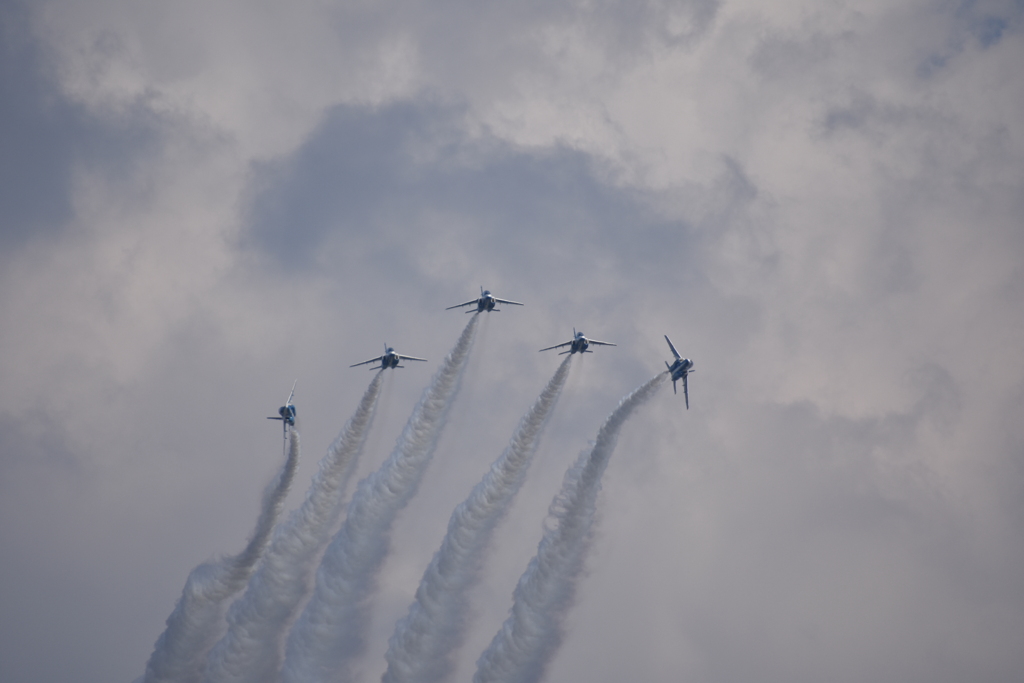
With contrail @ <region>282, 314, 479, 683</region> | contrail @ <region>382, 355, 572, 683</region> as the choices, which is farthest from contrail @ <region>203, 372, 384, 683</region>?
contrail @ <region>382, 355, 572, 683</region>

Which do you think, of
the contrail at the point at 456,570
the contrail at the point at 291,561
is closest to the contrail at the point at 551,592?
the contrail at the point at 456,570

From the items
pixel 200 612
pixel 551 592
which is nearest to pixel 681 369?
pixel 551 592

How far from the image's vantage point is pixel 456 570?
3295 inches

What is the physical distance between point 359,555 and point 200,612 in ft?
74.5

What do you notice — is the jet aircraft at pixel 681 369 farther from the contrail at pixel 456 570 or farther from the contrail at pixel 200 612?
the contrail at pixel 200 612

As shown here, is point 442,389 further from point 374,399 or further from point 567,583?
point 567,583

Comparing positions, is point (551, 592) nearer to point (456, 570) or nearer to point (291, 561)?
point (456, 570)

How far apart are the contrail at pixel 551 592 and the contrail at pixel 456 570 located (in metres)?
5.07

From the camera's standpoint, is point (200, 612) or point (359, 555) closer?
point (359, 555)

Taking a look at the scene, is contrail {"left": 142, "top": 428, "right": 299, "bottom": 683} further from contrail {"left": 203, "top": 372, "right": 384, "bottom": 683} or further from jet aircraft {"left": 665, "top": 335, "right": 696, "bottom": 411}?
jet aircraft {"left": 665, "top": 335, "right": 696, "bottom": 411}

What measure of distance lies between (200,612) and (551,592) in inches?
1704

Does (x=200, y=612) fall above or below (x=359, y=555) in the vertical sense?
below

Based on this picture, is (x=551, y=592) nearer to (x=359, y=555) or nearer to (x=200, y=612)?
(x=359, y=555)

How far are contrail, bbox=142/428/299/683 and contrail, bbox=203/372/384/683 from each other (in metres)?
2.78
